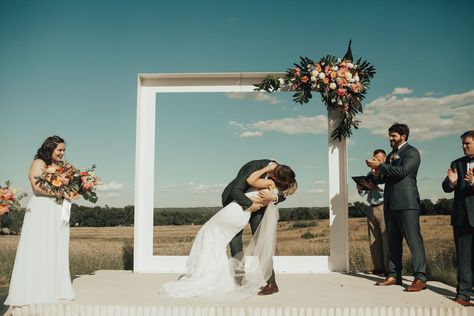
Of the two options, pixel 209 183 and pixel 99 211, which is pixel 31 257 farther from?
pixel 99 211

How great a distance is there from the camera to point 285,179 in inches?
190

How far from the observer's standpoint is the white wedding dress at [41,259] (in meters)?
4.24

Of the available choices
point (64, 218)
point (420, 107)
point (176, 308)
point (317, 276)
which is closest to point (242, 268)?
point (176, 308)

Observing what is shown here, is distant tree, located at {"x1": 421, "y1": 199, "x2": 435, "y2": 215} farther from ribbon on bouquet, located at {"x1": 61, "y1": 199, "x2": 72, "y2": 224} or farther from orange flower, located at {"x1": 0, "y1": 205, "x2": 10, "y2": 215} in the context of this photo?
orange flower, located at {"x1": 0, "y1": 205, "x2": 10, "y2": 215}

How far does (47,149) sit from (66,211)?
659mm

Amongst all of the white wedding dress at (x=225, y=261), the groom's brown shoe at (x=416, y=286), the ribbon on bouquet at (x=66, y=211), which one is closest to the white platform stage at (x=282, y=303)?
the groom's brown shoe at (x=416, y=286)

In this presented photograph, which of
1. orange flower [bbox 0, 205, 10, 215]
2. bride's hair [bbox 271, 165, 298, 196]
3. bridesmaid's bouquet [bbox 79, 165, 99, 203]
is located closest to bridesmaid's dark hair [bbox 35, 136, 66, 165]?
bridesmaid's bouquet [bbox 79, 165, 99, 203]

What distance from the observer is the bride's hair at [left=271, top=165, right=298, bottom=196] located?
4.82m

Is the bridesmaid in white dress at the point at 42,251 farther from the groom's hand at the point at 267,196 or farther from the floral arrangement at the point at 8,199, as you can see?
the groom's hand at the point at 267,196

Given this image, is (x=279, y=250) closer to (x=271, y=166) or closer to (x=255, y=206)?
(x=255, y=206)

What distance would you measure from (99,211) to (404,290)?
665 centimetres

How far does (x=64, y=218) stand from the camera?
443cm

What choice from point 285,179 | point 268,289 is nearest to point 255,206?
point 285,179

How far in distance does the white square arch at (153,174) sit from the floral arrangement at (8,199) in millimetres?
2063
